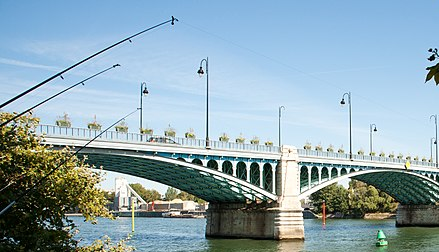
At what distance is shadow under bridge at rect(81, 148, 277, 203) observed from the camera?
50844 millimetres

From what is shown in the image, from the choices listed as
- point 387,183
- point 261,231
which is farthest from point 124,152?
point 387,183

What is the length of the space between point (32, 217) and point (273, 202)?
142 feet

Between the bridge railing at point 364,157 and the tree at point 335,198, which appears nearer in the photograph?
the bridge railing at point 364,157

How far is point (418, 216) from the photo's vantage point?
9775cm

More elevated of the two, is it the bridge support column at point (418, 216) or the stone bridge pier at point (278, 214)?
the stone bridge pier at point (278, 214)

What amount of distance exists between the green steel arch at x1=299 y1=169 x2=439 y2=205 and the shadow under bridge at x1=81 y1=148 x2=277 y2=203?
23813mm

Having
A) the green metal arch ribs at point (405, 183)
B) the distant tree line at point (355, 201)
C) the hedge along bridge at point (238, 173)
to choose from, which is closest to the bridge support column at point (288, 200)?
the hedge along bridge at point (238, 173)

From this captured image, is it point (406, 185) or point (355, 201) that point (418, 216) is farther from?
point (355, 201)

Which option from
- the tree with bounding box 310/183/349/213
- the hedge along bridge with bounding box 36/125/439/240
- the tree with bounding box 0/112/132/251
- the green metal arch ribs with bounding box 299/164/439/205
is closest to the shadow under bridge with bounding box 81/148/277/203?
the hedge along bridge with bounding box 36/125/439/240

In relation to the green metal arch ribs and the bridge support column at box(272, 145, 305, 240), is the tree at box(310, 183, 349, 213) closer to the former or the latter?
the green metal arch ribs

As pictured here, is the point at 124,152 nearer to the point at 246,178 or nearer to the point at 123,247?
the point at 246,178

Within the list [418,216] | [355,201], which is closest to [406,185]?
[418,216]

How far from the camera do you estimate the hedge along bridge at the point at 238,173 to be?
51.2m

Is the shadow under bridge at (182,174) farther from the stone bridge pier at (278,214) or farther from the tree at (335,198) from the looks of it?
the tree at (335,198)
